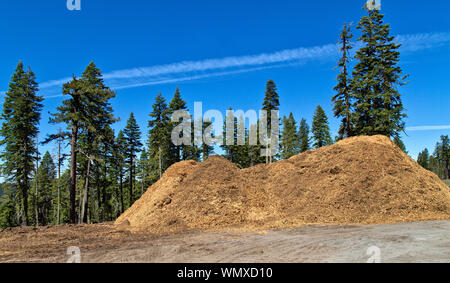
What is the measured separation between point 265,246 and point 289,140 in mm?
40890

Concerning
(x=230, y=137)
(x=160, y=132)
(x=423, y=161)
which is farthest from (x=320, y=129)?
(x=423, y=161)

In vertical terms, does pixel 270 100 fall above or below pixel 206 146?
above

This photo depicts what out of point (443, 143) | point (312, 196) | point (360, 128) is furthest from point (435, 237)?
point (443, 143)

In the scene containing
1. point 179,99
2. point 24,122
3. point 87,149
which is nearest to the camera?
Answer: point 87,149

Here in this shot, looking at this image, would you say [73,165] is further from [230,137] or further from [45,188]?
[230,137]

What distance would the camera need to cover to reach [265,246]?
855 cm

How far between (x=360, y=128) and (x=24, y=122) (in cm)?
3255

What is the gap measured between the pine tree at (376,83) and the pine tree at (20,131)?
104ft

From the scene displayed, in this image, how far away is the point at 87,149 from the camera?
21938mm

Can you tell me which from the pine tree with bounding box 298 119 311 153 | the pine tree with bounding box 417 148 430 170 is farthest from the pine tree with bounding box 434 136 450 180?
the pine tree with bounding box 298 119 311 153

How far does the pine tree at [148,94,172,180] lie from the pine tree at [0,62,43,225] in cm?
Answer: 1244

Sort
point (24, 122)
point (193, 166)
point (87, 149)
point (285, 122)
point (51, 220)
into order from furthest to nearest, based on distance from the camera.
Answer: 1. point (285, 122)
2. point (51, 220)
3. point (24, 122)
4. point (87, 149)
5. point (193, 166)

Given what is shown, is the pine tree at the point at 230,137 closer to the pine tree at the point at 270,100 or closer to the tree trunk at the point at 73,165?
the pine tree at the point at 270,100
